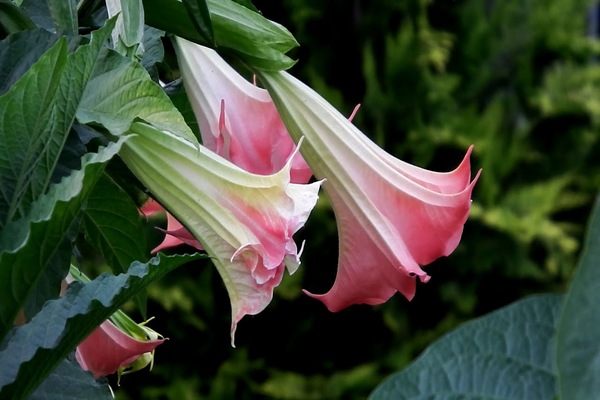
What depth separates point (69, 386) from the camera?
1.42 ft

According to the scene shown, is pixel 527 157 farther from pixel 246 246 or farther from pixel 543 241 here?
pixel 246 246

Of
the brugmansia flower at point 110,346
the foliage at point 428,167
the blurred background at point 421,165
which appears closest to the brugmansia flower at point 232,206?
the brugmansia flower at point 110,346

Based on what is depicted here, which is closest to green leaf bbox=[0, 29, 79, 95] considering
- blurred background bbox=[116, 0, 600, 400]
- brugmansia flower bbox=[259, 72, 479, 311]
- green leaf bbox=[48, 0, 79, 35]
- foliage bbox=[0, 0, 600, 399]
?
green leaf bbox=[48, 0, 79, 35]

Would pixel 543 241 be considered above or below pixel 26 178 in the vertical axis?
below

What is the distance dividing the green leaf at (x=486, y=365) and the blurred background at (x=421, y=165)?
4.82 ft

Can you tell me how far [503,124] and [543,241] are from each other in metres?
0.33

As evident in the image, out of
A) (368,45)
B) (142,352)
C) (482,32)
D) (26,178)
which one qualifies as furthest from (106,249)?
(482,32)

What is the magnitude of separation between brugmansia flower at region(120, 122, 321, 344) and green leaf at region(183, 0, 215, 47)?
6cm

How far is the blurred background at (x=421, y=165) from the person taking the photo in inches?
80.8

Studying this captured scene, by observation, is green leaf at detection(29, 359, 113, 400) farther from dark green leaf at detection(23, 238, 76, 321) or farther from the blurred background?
the blurred background

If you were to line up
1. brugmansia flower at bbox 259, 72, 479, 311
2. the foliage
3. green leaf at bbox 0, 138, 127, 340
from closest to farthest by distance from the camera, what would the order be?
green leaf at bbox 0, 138, 127, 340 < brugmansia flower at bbox 259, 72, 479, 311 < the foliage

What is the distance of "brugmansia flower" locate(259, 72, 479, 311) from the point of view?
1.57 feet

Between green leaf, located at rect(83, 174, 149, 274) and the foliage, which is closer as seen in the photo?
green leaf, located at rect(83, 174, 149, 274)

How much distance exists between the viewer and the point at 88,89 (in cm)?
41
